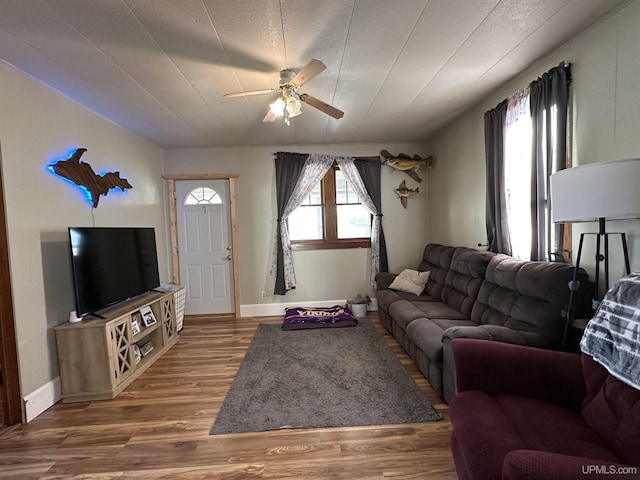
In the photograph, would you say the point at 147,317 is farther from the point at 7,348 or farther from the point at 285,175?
Answer: the point at 285,175

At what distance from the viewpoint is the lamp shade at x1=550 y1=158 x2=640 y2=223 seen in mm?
1417

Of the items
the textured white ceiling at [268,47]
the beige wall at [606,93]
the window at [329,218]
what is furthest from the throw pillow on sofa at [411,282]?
the textured white ceiling at [268,47]

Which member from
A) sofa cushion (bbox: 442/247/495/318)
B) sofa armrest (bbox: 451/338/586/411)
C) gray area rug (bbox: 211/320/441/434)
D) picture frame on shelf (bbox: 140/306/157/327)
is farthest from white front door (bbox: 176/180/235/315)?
sofa armrest (bbox: 451/338/586/411)

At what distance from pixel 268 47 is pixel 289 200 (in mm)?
2590

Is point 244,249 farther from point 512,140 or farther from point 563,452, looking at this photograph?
point 563,452

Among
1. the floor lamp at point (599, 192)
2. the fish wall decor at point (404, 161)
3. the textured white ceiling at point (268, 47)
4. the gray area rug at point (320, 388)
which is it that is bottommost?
the gray area rug at point (320, 388)

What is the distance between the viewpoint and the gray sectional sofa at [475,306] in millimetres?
1966

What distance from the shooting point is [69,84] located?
246 cm

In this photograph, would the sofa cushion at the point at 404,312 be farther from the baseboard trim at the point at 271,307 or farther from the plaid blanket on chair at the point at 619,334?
the plaid blanket on chair at the point at 619,334

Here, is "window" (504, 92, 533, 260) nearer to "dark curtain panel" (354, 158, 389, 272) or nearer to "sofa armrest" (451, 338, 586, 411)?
"sofa armrest" (451, 338, 586, 411)

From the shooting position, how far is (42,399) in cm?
230

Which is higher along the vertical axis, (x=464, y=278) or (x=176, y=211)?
(x=176, y=211)

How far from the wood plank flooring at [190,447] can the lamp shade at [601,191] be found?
1.52 meters

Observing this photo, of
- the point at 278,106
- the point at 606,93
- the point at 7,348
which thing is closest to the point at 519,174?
the point at 606,93
